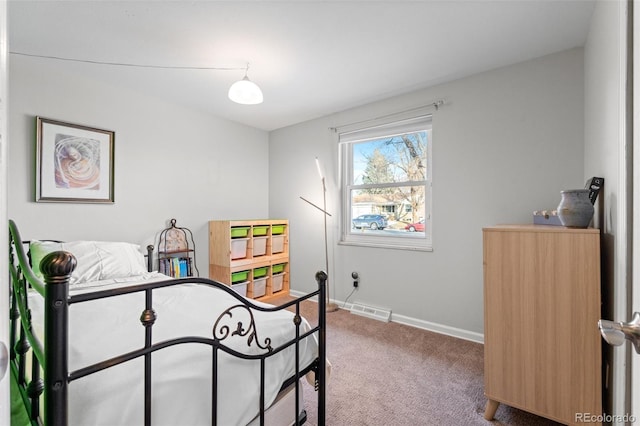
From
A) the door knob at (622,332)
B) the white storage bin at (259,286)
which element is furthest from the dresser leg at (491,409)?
the white storage bin at (259,286)

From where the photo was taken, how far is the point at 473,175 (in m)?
2.49

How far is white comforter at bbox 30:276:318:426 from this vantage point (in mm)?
814

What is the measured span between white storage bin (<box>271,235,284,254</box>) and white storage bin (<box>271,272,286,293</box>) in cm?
32

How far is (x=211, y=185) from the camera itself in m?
3.50

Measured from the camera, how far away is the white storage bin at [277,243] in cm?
371

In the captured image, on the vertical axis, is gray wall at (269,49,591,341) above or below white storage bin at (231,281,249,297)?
above

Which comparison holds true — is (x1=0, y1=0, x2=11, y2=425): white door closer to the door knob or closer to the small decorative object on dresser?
the door knob

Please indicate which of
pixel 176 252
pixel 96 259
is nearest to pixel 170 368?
pixel 96 259

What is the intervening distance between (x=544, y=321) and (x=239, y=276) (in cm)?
285

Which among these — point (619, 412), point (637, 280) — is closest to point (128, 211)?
point (637, 280)

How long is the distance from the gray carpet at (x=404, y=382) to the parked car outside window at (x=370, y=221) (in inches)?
43.4

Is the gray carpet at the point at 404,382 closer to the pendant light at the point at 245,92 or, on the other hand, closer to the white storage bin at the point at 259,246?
the white storage bin at the point at 259,246

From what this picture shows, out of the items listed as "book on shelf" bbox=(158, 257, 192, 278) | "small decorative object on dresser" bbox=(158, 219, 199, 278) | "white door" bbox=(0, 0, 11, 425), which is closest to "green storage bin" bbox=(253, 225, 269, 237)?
"small decorative object on dresser" bbox=(158, 219, 199, 278)

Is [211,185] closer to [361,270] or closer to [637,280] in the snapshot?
[361,270]
